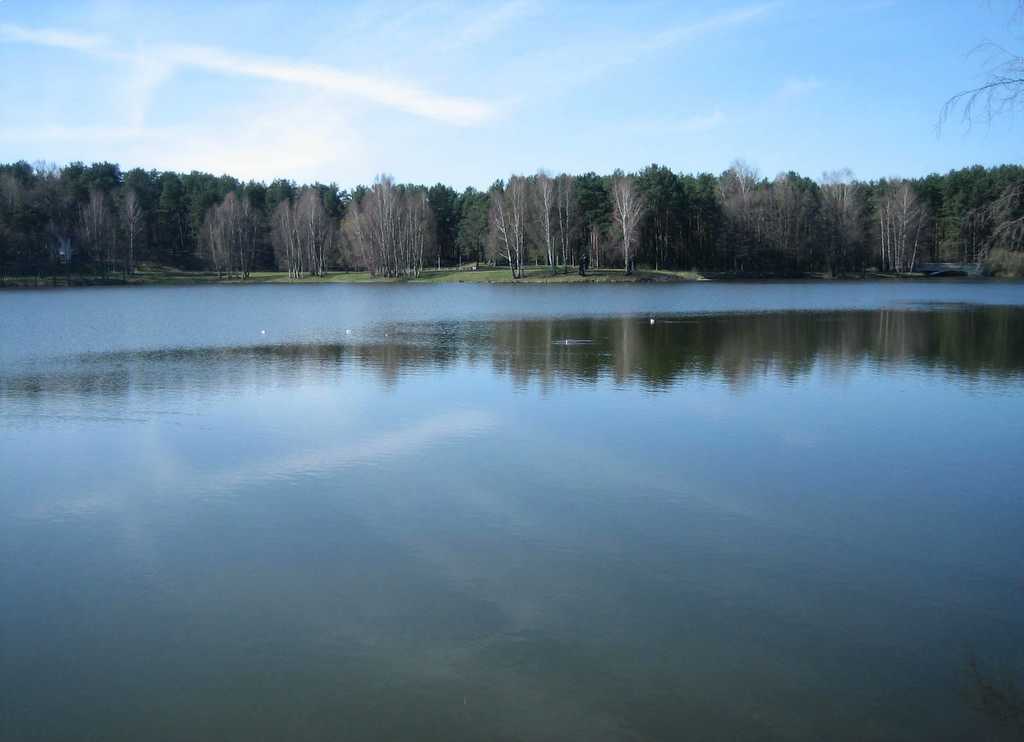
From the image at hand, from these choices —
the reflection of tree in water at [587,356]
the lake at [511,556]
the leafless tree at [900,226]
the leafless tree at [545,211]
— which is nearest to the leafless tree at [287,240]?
the leafless tree at [545,211]

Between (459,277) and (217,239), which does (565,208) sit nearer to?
(459,277)

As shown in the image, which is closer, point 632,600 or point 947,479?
point 632,600

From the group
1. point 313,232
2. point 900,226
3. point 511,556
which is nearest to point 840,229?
point 900,226

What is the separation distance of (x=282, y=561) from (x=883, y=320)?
3635 cm

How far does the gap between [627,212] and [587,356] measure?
58699 millimetres

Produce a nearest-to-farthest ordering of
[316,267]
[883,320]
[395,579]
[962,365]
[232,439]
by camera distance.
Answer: [395,579] < [232,439] < [962,365] < [883,320] < [316,267]

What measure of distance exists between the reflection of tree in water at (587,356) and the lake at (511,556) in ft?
1.95

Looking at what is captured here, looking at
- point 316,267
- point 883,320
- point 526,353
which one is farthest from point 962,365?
point 316,267

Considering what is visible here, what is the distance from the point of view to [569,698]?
6.39 m

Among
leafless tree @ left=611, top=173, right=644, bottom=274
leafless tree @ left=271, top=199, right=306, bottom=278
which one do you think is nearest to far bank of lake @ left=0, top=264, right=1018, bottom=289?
leafless tree @ left=271, top=199, right=306, bottom=278

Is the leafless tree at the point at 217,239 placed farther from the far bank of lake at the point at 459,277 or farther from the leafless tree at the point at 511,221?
the leafless tree at the point at 511,221

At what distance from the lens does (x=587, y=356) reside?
26062mm

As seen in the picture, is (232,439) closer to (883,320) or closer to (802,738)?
(802,738)

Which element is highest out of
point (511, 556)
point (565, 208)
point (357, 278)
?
point (565, 208)
